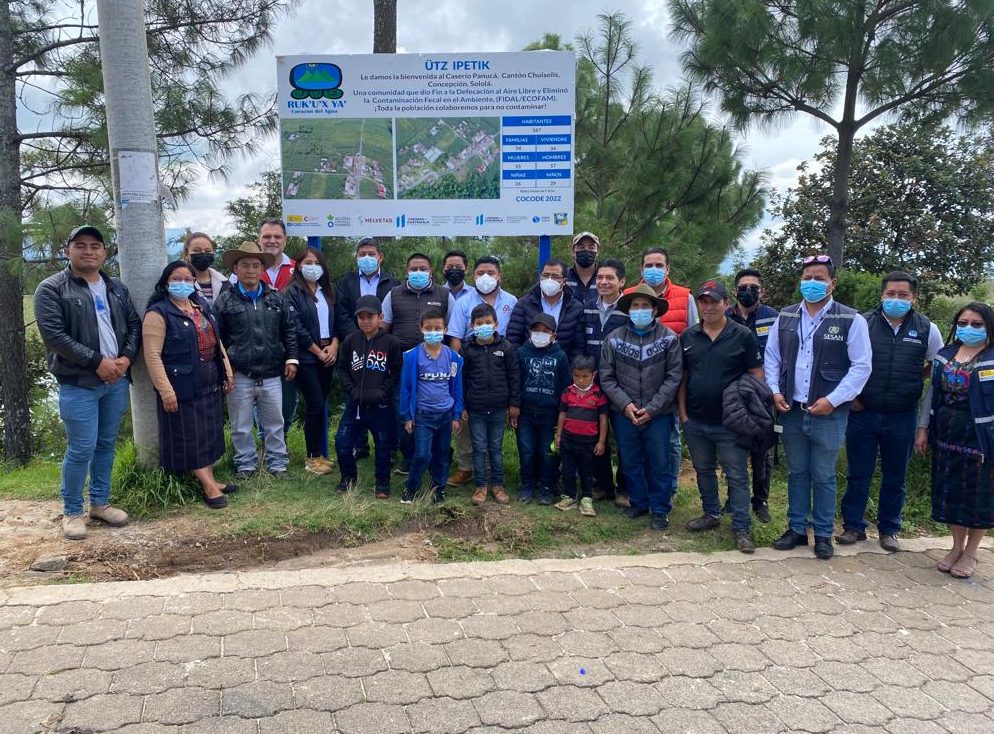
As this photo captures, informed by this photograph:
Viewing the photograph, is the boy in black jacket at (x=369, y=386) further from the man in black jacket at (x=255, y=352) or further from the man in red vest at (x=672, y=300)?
the man in red vest at (x=672, y=300)

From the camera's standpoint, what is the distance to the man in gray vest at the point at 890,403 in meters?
4.54

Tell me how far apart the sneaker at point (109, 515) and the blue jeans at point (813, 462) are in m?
4.57

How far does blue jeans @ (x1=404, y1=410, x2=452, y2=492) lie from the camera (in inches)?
200

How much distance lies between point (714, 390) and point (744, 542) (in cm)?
106

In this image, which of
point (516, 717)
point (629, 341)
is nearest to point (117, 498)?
point (516, 717)

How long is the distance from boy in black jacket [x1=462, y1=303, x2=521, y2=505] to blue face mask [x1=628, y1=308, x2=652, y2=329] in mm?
958

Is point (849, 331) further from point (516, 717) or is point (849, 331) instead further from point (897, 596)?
point (516, 717)

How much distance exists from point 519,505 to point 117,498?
2903mm

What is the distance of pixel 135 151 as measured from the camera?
5004 mm

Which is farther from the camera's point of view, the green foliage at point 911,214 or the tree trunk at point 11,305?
the green foliage at point 911,214

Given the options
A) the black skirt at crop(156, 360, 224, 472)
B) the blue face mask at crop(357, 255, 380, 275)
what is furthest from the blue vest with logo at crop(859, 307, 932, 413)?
the black skirt at crop(156, 360, 224, 472)

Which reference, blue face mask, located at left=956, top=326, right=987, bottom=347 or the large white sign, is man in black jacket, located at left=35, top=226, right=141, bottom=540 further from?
blue face mask, located at left=956, top=326, right=987, bottom=347

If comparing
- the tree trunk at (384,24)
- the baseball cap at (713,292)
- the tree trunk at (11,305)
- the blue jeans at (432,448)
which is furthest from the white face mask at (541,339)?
the tree trunk at (11,305)

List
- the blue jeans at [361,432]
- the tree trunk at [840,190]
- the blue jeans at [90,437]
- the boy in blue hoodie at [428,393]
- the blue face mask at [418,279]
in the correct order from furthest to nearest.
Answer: the tree trunk at [840,190], the blue face mask at [418,279], the blue jeans at [361,432], the boy in blue hoodie at [428,393], the blue jeans at [90,437]
